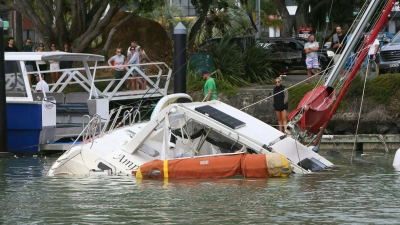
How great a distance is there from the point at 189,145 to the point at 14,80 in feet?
28.0

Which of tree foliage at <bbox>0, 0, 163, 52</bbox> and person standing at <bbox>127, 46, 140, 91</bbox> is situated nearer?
person standing at <bbox>127, 46, 140, 91</bbox>

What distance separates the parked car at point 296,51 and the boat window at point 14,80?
1249 centimetres

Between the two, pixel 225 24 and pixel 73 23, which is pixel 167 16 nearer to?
pixel 225 24

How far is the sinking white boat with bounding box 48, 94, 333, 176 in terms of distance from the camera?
17.9 metres

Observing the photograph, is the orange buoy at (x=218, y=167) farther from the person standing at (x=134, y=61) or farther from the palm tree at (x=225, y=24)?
the palm tree at (x=225, y=24)

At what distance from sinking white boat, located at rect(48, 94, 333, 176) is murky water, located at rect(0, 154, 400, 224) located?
34 centimetres

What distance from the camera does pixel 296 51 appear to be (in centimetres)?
3594

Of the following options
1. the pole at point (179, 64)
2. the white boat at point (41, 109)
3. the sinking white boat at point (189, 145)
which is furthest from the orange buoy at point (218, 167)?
the pole at point (179, 64)

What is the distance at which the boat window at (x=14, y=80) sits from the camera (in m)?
25.3

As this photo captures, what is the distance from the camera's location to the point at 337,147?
82.9 ft

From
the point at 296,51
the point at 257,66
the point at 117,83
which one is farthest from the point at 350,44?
the point at 296,51

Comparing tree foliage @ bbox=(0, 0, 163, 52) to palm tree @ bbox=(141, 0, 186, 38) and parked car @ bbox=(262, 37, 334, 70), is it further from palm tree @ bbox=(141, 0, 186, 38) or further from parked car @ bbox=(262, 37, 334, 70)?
palm tree @ bbox=(141, 0, 186, 38)

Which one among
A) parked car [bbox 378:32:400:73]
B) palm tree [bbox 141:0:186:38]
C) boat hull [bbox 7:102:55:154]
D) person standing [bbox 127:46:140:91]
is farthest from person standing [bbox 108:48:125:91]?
palm tree [bbox 141:0:186:38]

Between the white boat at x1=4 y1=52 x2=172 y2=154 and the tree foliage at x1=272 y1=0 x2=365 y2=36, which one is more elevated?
the tree foliage at x1=272 y1=0 x2=365 y2=36
